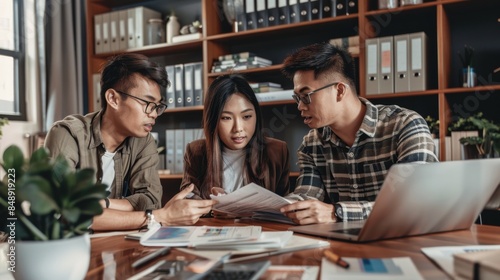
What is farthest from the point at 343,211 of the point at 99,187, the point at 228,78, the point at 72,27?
the point at 72,27

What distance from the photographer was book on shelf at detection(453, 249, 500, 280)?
59 cm

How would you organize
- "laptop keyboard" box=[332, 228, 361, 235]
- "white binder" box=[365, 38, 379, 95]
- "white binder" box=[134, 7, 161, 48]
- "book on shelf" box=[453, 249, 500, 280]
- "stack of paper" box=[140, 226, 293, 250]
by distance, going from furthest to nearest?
"white binder" box=[134, 7, 161, 48] < "white binder" box=[365, 38, 379, 95] < "laptop keyboard" box=[332, 228, 361, 235] < "stack of paper" box=[140, 226, 293, 250] < "book on shelf" box=[453, 249, 500, 280]

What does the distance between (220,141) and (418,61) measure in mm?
1170

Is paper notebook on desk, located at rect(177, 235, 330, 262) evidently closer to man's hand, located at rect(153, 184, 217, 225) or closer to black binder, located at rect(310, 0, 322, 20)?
man's hand, located at rect(153, 184, 217, 225)

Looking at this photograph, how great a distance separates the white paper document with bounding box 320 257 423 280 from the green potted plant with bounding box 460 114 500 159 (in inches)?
65.9

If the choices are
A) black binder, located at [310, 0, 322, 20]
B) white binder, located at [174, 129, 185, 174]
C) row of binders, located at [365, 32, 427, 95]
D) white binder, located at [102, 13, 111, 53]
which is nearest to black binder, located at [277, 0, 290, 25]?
black binder, located at [310, 0, 322, 20]

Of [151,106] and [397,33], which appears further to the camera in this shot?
[397,33]

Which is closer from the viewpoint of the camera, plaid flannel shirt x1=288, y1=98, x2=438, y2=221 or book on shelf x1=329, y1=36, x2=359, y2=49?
plaid flannel shirt x1=288, y1=98, x2=438, y2=221

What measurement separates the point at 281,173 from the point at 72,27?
241 centimetres

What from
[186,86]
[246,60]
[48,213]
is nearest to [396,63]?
[246,60]

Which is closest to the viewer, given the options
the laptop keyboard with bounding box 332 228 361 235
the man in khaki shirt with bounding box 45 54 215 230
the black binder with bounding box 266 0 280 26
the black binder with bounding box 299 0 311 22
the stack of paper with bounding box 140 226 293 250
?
the stack of paper with bounding box 140 226 293 250

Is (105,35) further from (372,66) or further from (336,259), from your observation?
(336,259)

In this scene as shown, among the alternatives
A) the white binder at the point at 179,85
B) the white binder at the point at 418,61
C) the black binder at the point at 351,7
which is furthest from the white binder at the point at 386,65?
the white binder at the point at 179,85

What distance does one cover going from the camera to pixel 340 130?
6.00 ft
